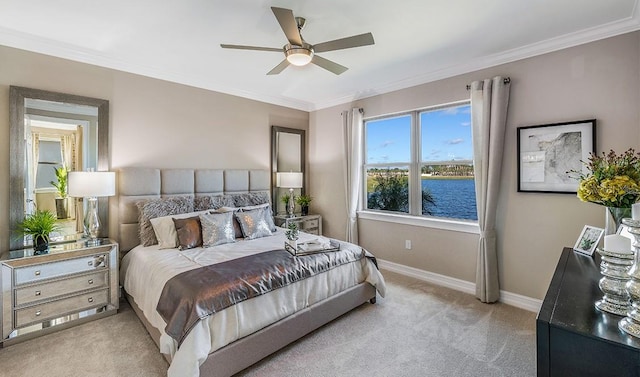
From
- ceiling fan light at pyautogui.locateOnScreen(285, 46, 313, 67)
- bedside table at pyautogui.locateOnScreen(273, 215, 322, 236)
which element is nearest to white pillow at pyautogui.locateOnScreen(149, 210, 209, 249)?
bedside table at pyautogui.locateOnScreen(273, 215, 322, 236)

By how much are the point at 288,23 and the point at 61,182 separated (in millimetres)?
2909

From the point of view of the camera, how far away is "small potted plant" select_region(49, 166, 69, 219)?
300cm

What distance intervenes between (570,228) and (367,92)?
311 centimetres

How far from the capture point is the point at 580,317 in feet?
3.94

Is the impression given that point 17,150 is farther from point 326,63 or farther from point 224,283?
point 326,63

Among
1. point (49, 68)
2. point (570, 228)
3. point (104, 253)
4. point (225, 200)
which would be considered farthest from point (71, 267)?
point (570, 228)

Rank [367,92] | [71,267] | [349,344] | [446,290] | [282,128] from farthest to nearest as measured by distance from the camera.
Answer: [282,128]
[367,92]
[446,290]
[71,267]
[349,344]

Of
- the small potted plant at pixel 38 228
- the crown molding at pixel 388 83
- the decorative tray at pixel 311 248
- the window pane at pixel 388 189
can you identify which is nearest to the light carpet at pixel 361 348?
the decorative tray at pixel 311 248

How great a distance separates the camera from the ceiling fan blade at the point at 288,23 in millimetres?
1962

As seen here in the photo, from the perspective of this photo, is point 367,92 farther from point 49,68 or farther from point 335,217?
point 49,68

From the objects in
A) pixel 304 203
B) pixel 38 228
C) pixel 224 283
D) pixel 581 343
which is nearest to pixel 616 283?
pixel 581 343

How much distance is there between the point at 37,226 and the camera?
2.73 metres

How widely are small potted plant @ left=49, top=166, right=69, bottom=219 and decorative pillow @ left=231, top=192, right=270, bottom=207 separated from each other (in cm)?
183

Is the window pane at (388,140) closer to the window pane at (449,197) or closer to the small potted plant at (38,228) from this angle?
the window pane at (449,197)
